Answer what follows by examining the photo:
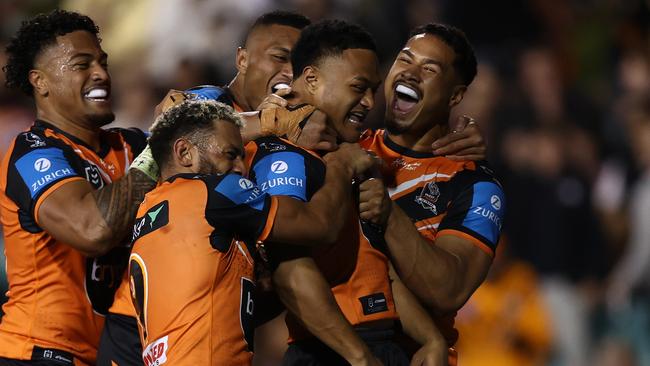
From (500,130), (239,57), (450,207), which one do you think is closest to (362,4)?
(500,130)

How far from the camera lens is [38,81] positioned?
18.8 ft

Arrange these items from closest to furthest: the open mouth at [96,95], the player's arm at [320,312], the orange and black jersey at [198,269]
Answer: the orange and black jersey at [198,269] < the player's arm at [320,312] < the open mouth at [96,95]

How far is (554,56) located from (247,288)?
6.74m

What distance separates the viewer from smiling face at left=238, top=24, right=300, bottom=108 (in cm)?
600

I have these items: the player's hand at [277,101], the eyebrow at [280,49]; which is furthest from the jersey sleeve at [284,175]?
the eyebrow at [280,49]

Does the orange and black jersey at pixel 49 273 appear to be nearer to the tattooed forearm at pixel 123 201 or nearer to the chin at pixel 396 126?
the tattooed forearm at pixel 123 201

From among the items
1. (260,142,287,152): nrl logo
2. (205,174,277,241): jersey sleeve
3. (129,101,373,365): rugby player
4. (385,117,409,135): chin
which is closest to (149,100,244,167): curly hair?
(129,101,373,365): rugby player

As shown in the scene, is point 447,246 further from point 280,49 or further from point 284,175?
point 280,49

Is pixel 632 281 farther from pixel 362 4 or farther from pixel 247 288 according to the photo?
pixel 247 288

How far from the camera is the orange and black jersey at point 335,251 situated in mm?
4801

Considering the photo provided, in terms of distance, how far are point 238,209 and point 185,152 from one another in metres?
0.38

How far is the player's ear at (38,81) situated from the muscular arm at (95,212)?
66 centimetres

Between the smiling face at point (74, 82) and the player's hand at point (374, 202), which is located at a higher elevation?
the smiling face at point (74, 82)

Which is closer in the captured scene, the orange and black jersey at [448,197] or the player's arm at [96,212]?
the player's arm at [96,212]
